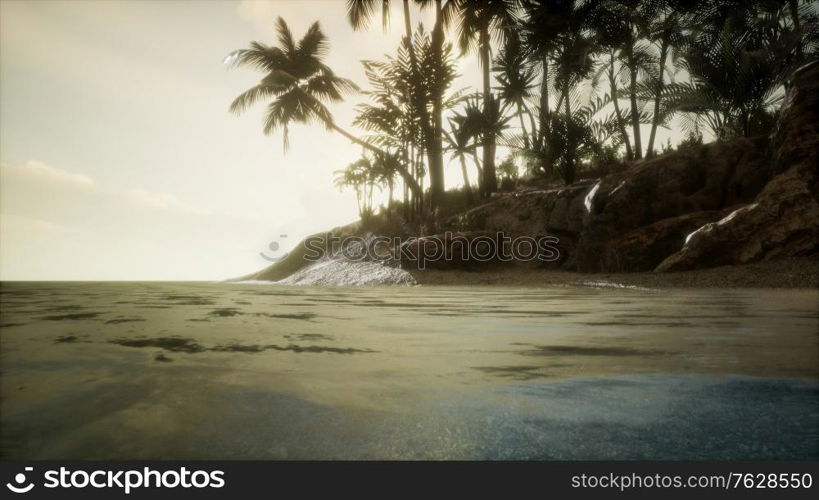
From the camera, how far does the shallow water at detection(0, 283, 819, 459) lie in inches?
35.3

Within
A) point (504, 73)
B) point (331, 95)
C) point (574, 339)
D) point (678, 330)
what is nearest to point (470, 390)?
point (574, 339)

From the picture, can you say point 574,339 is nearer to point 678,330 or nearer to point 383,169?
point 678,330

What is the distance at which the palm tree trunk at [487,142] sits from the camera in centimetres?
1376

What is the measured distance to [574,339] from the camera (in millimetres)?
2041

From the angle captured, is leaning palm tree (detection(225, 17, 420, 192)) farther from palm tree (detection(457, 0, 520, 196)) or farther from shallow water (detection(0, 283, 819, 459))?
shallow water (detection(0, 283, 819, 459))

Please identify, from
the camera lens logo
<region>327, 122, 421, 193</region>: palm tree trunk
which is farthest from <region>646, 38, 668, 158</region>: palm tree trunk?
the camera lens logo

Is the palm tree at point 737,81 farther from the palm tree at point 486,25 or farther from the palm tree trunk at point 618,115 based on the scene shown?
the palm tree at point 486,25

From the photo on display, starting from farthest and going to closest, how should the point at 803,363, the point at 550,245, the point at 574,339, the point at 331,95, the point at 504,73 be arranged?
the point at 331,95 < the point at 504,73 < the point at 550,245 < the point at 574,339 < the point at 803,363

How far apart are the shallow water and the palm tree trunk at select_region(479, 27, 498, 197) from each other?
1206 cm

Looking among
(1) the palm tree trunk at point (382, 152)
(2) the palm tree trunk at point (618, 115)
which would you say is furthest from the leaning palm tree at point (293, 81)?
(2) the palm tree trunk at point (618, 115)

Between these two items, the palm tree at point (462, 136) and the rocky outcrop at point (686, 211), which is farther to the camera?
the palm tree at point (462, 136)

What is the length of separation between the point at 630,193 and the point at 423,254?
415cm

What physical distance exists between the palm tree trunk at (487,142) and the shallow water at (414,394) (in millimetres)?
12057

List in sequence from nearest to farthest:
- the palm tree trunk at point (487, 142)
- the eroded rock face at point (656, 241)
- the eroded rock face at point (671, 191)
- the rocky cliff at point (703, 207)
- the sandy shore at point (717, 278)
Answer: 1. the sandy shore at point (717, 278)
2. the rocky cliff at point (703, 207)
3. the eroded rock face at point (656, 241)
4. the eroded rock face at point (671, 191)
5. the palm tree trunk at point (487, 142)
